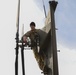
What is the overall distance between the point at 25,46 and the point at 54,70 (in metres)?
2.00

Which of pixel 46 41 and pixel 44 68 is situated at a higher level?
pixel 46 41

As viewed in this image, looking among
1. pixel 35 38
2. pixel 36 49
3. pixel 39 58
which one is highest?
pixel 35 38

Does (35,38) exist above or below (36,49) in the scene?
above

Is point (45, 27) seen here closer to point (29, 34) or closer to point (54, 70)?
point (29, 34)

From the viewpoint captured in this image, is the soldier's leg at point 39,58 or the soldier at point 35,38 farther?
the soldier's leg at point 39,58

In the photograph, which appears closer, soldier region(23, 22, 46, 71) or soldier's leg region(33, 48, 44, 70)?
soldier region(23, 22, 46, 71)

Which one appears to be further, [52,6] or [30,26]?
[30,26]

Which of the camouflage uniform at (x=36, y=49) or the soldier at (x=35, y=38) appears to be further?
the camouflage uniform at (x=36, y=49)

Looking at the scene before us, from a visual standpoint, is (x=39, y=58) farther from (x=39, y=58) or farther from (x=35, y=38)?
(x=35, y=38)

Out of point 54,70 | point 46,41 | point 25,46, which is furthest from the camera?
point 25,46

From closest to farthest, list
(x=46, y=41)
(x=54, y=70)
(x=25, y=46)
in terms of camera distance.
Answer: (x=54, y=70)
(x=46, y=41)
(x=25, y=46)

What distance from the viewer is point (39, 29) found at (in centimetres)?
1090

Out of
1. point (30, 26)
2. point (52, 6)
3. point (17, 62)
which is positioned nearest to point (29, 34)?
point (30, 26)

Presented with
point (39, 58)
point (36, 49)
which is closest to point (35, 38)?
point (36, 49)
